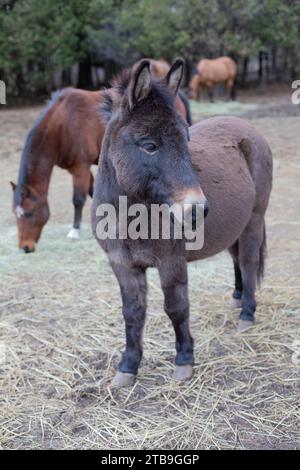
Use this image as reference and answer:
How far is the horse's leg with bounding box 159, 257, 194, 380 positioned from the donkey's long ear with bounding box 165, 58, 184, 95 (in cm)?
84

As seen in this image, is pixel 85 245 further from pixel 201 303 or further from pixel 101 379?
pixel 101 379

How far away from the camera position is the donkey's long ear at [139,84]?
2.14m

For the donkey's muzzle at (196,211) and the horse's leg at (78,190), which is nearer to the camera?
the donkey's muzzle at (196,211)

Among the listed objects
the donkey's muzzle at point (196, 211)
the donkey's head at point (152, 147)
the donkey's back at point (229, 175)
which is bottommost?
the donkey's back at point (229, 175)

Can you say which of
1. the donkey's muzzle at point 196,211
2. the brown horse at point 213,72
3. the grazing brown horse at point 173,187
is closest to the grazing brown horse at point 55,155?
the grazing brown horse at point 173,187

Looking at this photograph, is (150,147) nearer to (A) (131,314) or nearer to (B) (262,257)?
(A) (131,314)

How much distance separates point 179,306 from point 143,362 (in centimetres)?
58

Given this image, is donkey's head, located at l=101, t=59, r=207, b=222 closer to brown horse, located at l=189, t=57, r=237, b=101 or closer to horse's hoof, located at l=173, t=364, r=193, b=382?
horse's hoof, located at l=173, t=364, r=193, b=382

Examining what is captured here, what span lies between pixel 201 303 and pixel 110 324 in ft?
2.38

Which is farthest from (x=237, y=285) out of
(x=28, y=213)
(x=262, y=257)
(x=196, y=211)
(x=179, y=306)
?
(x=28, y=213)

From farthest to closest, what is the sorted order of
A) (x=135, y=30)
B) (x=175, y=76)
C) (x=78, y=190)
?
(x=135, y=30) < (x=78, y=190) < (x=175, y=76)

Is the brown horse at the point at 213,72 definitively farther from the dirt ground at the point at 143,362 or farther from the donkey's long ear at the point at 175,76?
the donkey's long ear at the point at 175,76

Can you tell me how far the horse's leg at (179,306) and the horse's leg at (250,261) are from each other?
0.67m

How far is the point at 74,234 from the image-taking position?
215 inches
